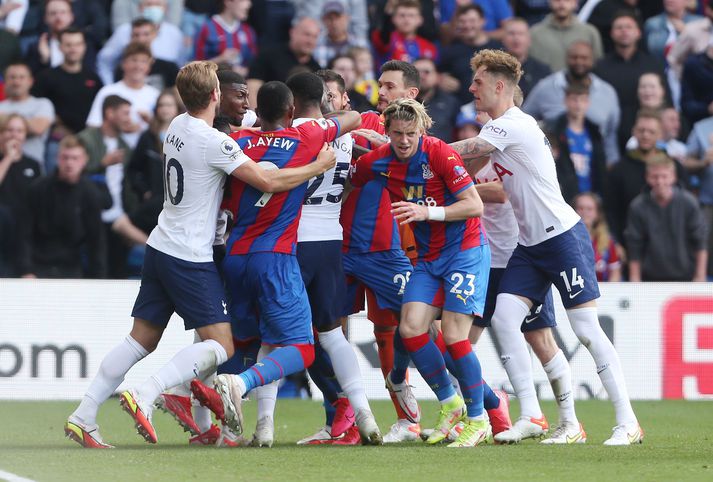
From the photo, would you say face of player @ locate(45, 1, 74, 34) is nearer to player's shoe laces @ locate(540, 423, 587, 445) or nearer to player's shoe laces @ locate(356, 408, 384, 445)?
player's shoe laces @ locate(356, 408, 384, 445)

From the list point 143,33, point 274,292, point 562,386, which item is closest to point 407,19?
point 143,33

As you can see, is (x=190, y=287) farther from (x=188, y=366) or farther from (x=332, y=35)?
(x=332, y=35)

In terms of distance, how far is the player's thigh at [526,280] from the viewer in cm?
959

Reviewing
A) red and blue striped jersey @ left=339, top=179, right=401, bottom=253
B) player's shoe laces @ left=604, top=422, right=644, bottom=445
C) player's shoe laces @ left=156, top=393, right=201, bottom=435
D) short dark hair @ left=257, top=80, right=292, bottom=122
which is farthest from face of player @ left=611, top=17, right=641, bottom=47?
player's shoe laces @ left=156, top=393, right=201, bottom=435

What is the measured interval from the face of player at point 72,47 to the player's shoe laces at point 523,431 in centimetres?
831

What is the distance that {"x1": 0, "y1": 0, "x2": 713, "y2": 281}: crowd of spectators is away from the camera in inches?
583

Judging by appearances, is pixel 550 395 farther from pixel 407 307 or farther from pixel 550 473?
pixel 550 473

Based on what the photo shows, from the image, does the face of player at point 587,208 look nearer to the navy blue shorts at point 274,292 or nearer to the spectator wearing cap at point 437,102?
the spectator wearing cap at point 437,102

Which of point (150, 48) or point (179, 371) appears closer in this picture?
point (179, 371)

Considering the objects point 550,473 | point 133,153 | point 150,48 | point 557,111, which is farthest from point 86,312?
point 550,473

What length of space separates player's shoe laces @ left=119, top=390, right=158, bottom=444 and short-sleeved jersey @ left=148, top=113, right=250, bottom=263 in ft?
3.24

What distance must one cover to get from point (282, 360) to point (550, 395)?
5839mm

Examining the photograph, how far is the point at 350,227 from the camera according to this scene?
10016mm

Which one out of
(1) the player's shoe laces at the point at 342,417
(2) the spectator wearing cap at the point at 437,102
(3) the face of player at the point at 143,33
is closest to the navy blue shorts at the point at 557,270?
(1) the player's shoe laces at the point at 342,417
